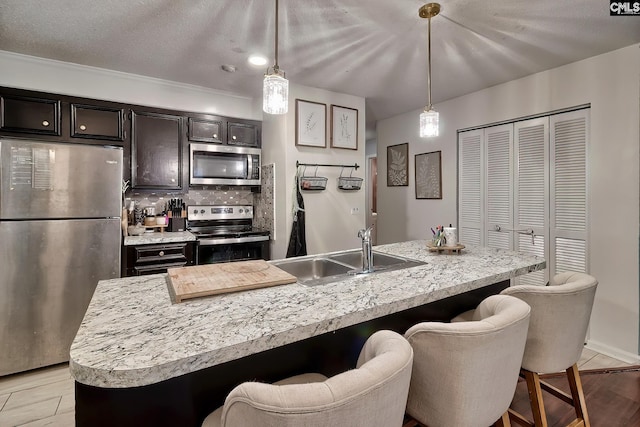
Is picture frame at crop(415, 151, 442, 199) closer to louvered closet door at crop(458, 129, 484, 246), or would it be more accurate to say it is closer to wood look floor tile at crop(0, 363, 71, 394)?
louvered closet door at crop(458, 129, 484, 246)

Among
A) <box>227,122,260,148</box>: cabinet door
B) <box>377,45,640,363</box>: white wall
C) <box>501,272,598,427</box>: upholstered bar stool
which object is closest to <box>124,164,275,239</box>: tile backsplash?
<box>227,122,260,148</box>: cabinet door

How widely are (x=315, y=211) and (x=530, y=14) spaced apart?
240 centimetres

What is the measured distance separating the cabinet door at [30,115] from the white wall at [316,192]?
6.30 feet

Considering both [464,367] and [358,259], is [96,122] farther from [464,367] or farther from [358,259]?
[464,367]

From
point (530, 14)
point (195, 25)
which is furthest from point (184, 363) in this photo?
point (530, 14)

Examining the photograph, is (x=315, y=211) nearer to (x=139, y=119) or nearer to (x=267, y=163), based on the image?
(x=267, y=163)

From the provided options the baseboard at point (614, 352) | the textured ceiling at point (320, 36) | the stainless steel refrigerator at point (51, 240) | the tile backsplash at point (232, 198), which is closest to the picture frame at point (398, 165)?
the textured ceiling at point (320, 36)

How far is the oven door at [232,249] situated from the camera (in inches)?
119

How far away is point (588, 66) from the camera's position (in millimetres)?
2686

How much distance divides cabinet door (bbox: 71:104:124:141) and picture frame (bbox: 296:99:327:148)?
1.71 metres

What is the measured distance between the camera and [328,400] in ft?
1.95

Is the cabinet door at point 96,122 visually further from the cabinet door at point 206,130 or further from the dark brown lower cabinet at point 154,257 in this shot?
the dark brown lower cabinet at point 154,257

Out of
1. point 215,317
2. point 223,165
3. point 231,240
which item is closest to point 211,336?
point 215,317

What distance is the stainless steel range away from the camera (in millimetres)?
3051
